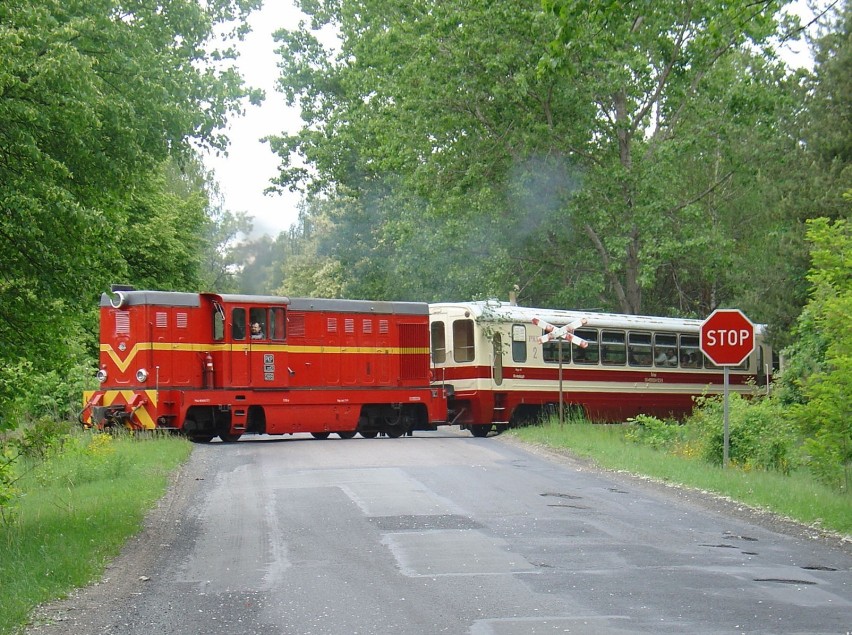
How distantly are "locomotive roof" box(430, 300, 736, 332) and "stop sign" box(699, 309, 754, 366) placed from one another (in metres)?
9.93

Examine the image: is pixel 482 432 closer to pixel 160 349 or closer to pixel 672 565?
pixel 160 349

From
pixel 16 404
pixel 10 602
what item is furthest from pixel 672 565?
pixel 16 404

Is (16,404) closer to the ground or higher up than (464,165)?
closer to the ground

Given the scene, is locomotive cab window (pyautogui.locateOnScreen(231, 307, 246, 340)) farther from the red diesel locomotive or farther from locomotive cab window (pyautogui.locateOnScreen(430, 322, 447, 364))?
locomotive cab window (pyautogui.locateOnScreen(430, 322, 447, 364))

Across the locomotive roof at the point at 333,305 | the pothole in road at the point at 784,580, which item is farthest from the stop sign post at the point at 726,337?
the locomotive roof at the point at 333,305

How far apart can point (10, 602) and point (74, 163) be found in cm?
559

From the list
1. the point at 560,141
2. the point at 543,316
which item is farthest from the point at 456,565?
the point at 560,141

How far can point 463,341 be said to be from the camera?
31.6m

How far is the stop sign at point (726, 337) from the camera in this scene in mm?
19688

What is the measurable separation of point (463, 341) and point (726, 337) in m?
12.5

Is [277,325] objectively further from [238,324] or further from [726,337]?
[726,337]

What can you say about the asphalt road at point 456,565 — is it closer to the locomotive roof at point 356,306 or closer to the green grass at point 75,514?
the green grass at point 75,514

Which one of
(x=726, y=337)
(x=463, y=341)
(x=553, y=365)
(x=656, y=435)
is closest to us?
(x=726, y=337)

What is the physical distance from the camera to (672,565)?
10.7 m
